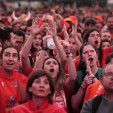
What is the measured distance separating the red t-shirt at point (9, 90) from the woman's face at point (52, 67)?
1.18 feet

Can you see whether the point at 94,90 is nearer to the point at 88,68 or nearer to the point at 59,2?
the point at 88,68

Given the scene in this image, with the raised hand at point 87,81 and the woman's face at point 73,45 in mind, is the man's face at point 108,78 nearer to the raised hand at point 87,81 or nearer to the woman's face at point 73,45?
the raised hand at point 87,81

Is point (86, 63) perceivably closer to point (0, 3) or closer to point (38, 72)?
point (38, 72)

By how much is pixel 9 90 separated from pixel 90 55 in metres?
1.34

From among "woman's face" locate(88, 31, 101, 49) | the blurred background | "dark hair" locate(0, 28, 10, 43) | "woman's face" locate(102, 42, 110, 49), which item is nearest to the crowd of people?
"woman's face" locate(88, 31, 101, 49)

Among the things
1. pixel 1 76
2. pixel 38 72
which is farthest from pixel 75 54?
pixel 38 72

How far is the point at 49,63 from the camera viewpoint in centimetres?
455

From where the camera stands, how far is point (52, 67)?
449 centimetres

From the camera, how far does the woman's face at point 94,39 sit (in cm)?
605

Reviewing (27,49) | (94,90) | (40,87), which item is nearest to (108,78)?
(94,90)

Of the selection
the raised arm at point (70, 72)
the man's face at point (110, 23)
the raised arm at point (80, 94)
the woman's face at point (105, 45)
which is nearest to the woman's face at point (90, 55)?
the raised arm at point (70, 72)

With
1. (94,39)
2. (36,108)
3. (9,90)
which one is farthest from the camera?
(94,39)

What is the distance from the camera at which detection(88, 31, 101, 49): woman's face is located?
6.05 m

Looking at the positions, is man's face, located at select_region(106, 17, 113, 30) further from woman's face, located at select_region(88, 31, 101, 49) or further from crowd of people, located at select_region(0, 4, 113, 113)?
crowd of people, located at select_region(0, 4, 113, 113)
